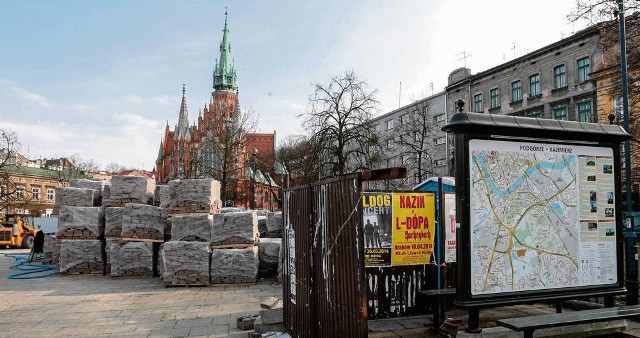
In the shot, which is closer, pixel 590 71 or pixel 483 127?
pixel 483 127

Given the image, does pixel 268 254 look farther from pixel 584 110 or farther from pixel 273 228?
pixel 584 110

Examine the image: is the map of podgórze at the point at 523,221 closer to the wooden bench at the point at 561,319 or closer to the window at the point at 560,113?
the wooden bench at the point at 561,319

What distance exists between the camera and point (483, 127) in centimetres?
509

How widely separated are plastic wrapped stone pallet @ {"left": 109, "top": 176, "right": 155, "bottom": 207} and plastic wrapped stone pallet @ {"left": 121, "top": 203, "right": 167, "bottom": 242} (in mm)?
991

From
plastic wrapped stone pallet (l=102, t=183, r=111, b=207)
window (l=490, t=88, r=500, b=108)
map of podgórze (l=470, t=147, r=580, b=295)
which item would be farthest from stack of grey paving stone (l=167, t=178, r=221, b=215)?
window (l=490, t=88, r=500, b=108)

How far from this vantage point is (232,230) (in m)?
13.1

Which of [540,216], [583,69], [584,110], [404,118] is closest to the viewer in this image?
[540,216]

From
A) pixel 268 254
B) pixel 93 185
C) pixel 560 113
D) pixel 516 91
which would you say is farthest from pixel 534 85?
pixel 93 185

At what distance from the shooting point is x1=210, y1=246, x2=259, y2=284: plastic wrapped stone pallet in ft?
42.1

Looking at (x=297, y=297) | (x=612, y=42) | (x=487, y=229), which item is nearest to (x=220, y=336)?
(x=297, y=297)

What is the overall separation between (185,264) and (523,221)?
32.6 ft

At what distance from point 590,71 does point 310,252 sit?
3341cm

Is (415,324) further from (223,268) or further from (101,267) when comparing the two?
(101,267)

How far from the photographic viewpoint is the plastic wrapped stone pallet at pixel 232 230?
42.9 feet
